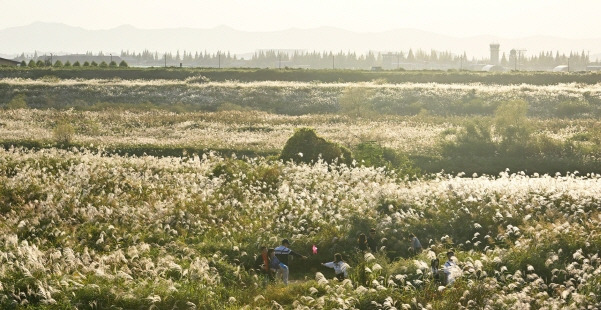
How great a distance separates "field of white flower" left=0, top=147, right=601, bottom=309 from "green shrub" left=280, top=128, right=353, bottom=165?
612 centimetres

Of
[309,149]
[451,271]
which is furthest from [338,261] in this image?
[309,149]

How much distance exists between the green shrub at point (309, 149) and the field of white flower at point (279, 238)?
612 centimetres

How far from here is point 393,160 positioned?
39.2 meters

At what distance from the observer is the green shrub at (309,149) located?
34844mm

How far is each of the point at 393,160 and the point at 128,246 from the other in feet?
75.0

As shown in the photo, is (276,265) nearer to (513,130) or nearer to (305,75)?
(513,130)

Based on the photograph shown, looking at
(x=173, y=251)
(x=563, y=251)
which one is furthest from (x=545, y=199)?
(x=173, y=251)

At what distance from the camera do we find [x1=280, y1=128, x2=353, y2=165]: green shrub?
34.8 metres

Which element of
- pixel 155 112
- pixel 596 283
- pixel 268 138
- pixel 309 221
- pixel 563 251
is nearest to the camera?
pixel 596 283

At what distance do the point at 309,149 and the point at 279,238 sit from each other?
15.2 m

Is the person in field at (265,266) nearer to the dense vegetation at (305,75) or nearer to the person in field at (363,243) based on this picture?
the person in field at (363,243)

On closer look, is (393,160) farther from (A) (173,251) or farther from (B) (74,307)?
(B) (74,307)

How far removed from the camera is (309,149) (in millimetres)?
35062

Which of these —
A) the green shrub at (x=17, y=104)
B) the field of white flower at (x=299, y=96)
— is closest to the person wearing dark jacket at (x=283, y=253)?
the field of white flower at (x=299, y=96)
